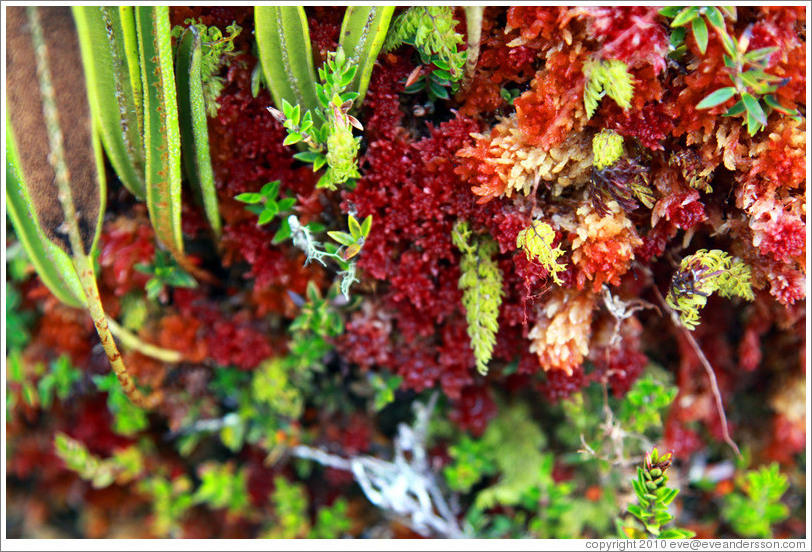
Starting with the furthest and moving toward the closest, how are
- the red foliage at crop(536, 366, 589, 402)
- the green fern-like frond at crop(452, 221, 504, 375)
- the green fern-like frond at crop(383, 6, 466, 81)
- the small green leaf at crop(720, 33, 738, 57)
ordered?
the red foliage at crop(536, 366, 589, 402) < the green fern-like frond at crop(452, 221, 504, 375) < the green fern-like frond at crop(383, 6, 466, 81) < the small green leaf at crop(720, 33, 738, 57)

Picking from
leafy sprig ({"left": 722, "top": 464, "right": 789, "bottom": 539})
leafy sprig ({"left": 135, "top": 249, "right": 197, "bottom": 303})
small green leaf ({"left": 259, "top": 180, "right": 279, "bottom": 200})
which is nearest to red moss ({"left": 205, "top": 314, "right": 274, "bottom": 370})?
leafy sprig ({"left": 135, "top": 249, "right": 197, "bottom": 303})

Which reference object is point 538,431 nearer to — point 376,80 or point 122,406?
point 376,80

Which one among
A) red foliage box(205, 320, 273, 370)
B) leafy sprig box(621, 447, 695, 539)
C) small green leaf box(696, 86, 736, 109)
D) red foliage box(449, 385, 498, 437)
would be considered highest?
small green leaf box(696, 86, 736, 109)

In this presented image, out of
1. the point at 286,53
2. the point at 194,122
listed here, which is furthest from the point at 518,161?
the point at 194,122

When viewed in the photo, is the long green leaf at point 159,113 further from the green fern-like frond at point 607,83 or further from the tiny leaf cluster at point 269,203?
the green fern-like frond at point 607,83

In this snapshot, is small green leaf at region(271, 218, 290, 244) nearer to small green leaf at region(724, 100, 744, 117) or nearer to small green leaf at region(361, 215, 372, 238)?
small green leaf at region(361, 215, 372, 238)

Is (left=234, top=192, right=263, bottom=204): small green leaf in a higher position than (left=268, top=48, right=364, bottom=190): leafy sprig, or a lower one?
lower

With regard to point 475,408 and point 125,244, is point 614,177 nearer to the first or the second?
point 475,408

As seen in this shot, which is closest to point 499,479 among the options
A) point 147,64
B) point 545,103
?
point 545,103
